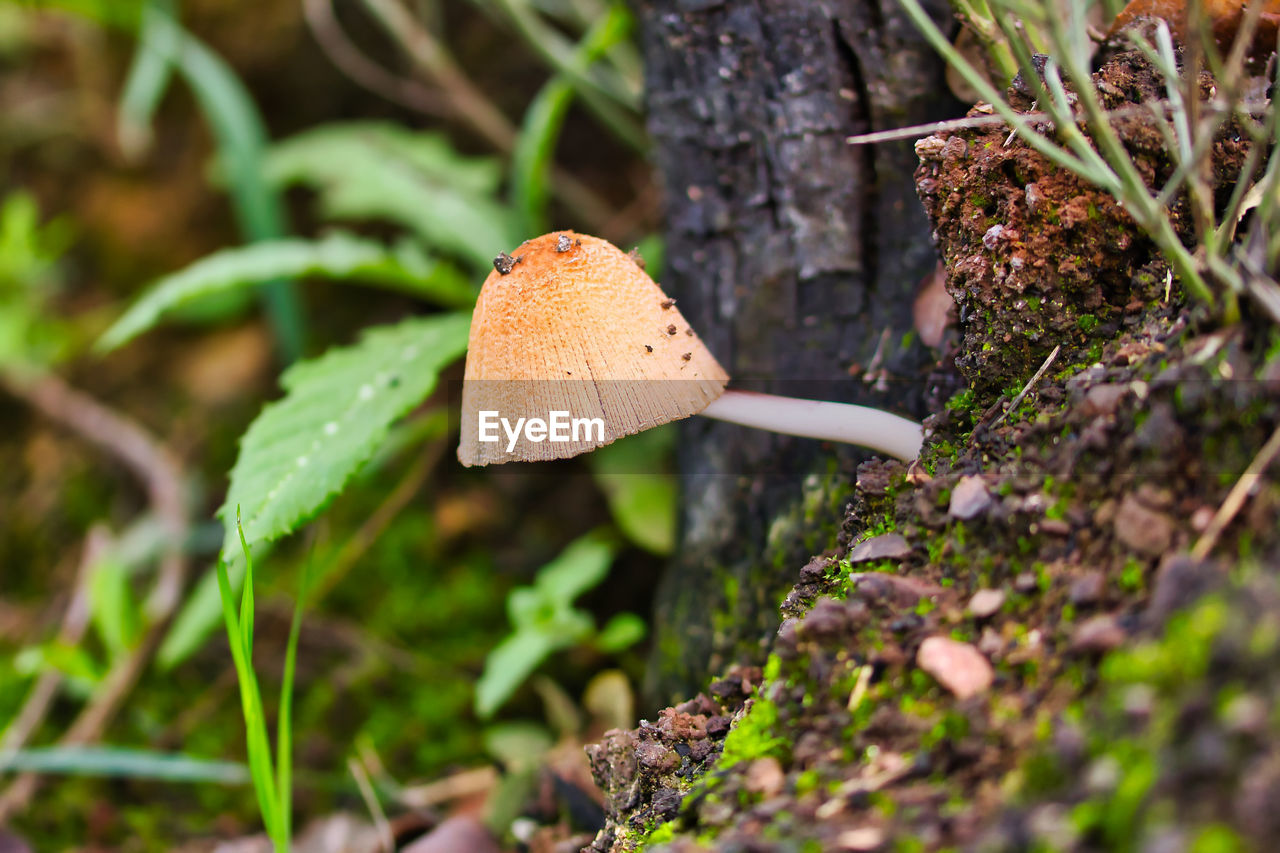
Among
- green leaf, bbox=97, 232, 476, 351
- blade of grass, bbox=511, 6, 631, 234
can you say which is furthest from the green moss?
blade of grass, bbox=511, 6, 631, 234

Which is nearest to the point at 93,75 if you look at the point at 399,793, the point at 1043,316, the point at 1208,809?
the point at 399,793

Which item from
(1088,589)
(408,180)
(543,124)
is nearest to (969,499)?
(1088,589)

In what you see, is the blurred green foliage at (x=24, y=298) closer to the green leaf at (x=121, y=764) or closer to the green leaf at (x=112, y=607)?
the green leaf at (x=112, y=607)

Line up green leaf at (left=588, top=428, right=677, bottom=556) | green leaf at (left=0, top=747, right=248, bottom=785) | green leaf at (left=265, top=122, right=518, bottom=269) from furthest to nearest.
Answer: green leaf at (left=265, top=122, right=518, bottom=269) → green leaf at (left=588, top=428, right=677, bottom=556) → green leaf at (left=0, top=747, right=248, bottom=785)

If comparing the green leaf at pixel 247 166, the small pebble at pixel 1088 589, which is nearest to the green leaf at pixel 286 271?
the green leaf at pixel 247 166

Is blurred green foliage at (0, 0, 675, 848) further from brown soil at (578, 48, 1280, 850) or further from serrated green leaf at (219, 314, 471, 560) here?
brown soil at (578, 48, 1280, 850)

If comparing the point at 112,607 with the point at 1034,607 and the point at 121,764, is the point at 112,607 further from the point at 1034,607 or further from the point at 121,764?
the point at 1034,607
